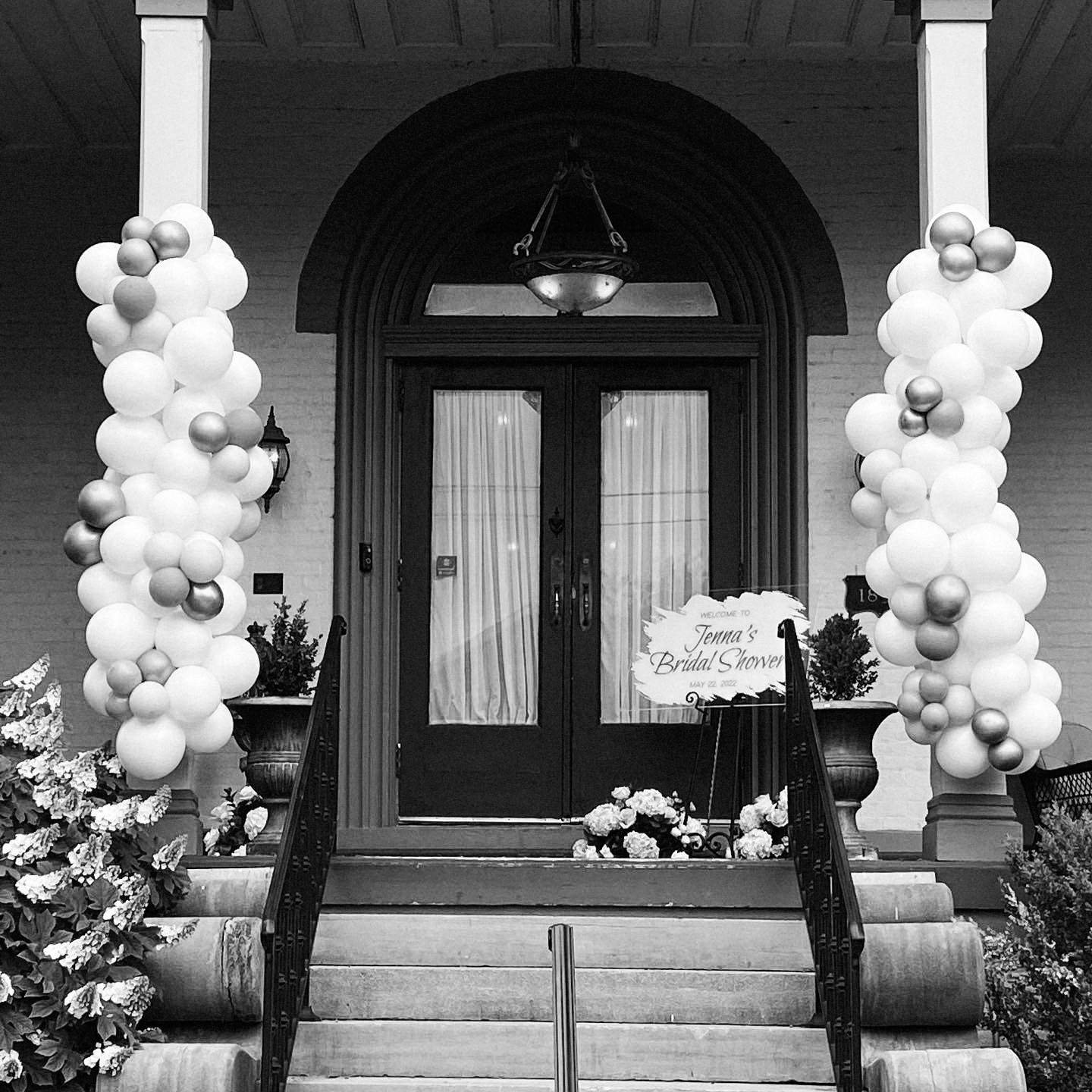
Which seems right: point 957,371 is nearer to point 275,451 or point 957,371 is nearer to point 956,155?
point 956,155

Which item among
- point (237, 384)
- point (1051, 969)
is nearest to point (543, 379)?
point (237, 384)

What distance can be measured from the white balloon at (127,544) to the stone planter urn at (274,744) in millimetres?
874

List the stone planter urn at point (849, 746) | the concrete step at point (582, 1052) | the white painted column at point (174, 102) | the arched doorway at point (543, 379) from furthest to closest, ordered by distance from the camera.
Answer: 1. the arched doorway at point (543, 379)
2. the stone planter urn at point (849, 746)
3. the white painted column at point (174, 102)
4. the concrete step at point (582, 1052)

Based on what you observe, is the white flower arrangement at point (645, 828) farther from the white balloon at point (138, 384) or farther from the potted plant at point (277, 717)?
the white balloon at point (138, 384)

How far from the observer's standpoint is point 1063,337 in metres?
8.97

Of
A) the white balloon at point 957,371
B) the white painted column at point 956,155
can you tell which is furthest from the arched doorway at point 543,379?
the white balloon at point 957,371

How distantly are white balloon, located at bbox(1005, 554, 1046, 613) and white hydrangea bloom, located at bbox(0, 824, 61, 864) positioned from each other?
3.32m

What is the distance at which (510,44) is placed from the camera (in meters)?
8.57

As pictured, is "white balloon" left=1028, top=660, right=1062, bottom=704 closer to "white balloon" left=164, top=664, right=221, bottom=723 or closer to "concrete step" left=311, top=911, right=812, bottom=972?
"concrete step" left=311, top=911, right=812, bottom=972

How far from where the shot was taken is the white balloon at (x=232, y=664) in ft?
19.4

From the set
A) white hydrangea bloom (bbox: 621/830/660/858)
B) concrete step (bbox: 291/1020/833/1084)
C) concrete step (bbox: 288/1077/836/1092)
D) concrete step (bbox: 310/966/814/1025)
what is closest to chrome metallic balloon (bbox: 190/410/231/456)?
concrete step (bbox: 310/966/814/1025)

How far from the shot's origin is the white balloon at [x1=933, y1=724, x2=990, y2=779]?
6.04 m

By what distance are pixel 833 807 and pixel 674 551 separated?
3.56m

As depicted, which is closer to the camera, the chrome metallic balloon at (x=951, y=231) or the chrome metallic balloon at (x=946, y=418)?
the chrome metallic balloon at (x=946, y=418)
